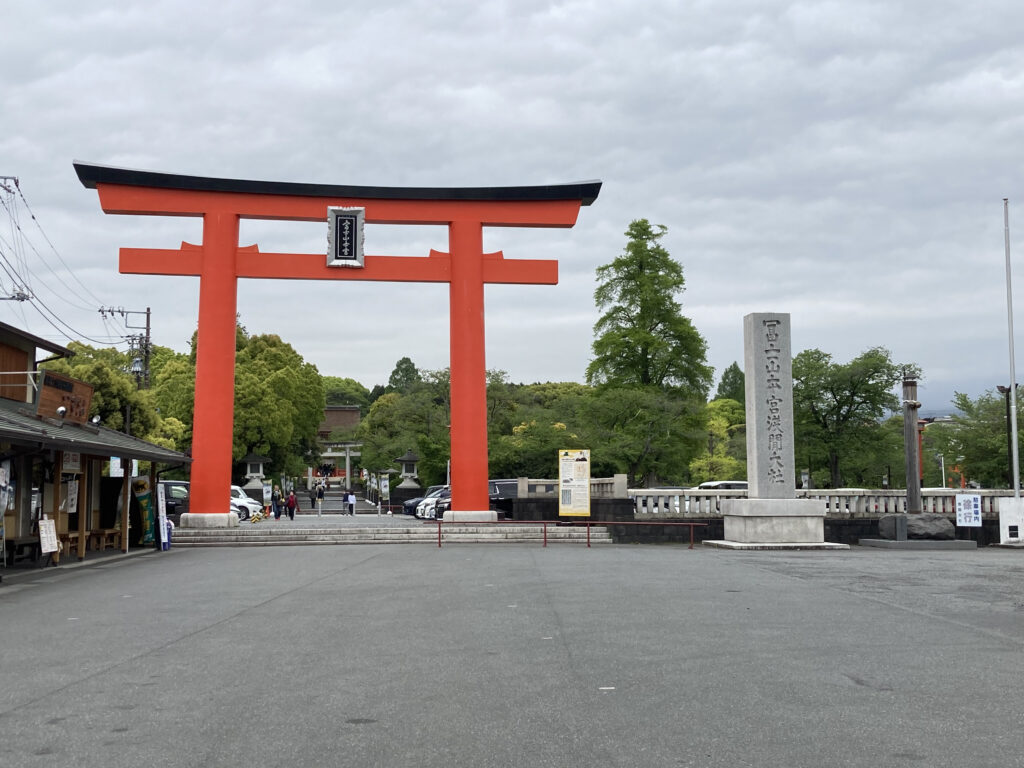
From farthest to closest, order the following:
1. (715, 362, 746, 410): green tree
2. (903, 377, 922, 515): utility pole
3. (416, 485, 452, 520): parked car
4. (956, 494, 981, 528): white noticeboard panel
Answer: (715, 362, 746, 410): green tree
(416, 485, 452, 520): parked car
(956, 494, 981, 528): white noticeboard panel
(903, 377, 922, 515): utility pole

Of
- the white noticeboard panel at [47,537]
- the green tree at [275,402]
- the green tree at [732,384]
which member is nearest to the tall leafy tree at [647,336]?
the green tree at [275,402]

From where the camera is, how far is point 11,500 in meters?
18.7

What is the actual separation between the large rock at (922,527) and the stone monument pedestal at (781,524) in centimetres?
320

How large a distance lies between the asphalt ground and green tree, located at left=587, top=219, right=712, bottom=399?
107 feet

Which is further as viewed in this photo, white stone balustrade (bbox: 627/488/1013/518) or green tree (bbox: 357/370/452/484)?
green tree (bbox: 357/370/452/484)

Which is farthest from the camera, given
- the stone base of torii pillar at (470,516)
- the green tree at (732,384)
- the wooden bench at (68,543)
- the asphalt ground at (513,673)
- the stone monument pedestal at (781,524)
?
the green tree at (732,384)

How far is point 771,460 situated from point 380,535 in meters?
10.7

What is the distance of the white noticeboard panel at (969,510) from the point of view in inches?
1049

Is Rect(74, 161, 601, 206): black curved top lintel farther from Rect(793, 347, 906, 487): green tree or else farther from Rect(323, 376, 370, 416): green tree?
Rect(323, 376, 370, 416): green tree

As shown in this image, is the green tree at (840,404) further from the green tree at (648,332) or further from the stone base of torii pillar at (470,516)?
the stone base of torii pillar at (470,516)

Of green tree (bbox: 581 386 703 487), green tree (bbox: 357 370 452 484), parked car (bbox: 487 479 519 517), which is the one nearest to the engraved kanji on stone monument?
parked car (bbox: 487 479 519 517)

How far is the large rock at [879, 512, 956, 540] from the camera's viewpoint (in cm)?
2623

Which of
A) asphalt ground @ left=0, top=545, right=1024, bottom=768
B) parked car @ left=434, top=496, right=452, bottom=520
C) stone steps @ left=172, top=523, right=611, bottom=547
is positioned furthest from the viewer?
parked car @ left=434, top=496, right=452, bottom=520

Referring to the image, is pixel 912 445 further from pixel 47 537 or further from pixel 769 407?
pixel 47 537
